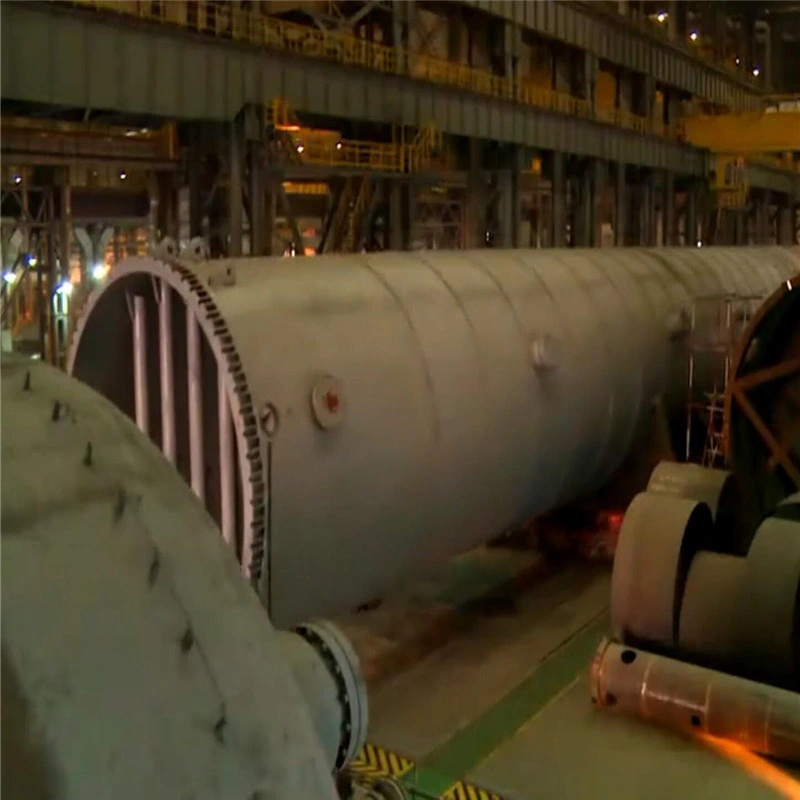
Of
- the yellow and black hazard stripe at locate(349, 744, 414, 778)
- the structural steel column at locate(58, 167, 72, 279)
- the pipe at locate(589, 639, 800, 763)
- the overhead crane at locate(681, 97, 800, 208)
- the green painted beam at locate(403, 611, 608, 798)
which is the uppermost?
the overhead crane at locate(681, 97, 800, 208)

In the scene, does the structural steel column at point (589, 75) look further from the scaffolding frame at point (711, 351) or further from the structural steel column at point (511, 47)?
the scaffolding frame at point (711, 351)

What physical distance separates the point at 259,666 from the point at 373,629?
319 inches

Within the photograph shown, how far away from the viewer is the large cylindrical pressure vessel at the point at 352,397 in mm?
6988

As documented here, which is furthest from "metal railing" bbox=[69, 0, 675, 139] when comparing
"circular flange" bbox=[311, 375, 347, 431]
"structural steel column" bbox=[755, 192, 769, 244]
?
"structural steel column" bbox=[755, 192, 769, 244]

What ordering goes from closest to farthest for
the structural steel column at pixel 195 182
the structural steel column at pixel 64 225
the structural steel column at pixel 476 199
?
the structural steel column at pixel 195 182 → the structural steel column at pixel 64 225 → the structural steel column at pixel 476 199

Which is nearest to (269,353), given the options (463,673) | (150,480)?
(463,673)

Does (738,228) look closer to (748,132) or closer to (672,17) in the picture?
(672,17)

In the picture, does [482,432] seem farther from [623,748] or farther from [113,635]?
[113,635]

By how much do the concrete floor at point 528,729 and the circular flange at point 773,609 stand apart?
0.92 m

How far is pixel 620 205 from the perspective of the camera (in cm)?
3328

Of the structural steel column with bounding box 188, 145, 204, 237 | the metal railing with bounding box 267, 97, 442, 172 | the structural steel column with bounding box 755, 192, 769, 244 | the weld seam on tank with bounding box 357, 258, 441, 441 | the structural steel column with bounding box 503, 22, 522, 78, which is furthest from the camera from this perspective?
the structural steel column with bounding box 755, 192, 769, 244

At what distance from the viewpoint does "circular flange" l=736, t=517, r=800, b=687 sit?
26.1 feet

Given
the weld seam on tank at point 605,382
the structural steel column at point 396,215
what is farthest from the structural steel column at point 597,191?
the weld seam on tank at point 605,382

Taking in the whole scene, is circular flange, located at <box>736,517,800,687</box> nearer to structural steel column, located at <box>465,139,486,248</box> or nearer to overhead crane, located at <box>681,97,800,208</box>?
structural steel column, located at <box>465,139,486,248</box>
